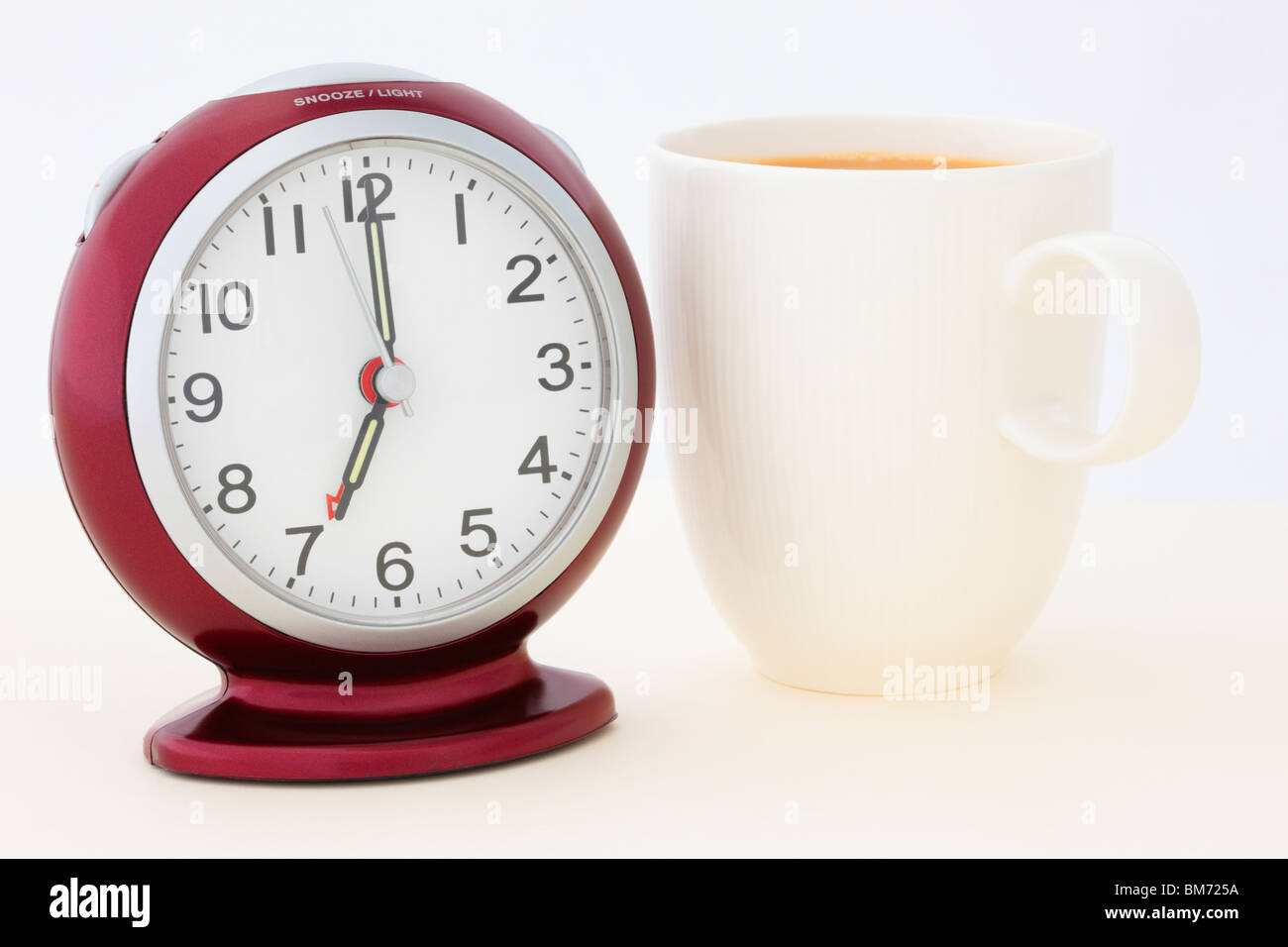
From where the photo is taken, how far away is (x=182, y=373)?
101 centimetres

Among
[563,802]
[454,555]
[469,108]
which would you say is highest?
[469,108]

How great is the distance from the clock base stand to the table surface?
0.01m

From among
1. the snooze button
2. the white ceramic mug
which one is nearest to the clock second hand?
the snooze button

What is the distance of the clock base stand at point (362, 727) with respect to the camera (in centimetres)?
106

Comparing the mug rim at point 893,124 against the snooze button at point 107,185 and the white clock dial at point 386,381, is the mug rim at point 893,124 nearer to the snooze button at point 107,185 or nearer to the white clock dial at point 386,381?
the white clock dial at point 386,381

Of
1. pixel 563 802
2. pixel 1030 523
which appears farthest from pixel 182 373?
pixel 1030 523

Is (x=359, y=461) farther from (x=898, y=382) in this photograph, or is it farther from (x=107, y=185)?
(x=898, y=382)

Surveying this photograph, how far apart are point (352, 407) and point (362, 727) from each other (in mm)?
191

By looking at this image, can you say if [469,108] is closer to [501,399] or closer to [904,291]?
[501,399]

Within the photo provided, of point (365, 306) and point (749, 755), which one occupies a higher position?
point (365, 306)

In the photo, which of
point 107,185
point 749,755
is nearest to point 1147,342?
point 749,755

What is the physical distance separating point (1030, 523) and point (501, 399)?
36 cm

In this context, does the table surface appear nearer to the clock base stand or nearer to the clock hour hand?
the clock base stand

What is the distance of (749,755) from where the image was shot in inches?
43.9
